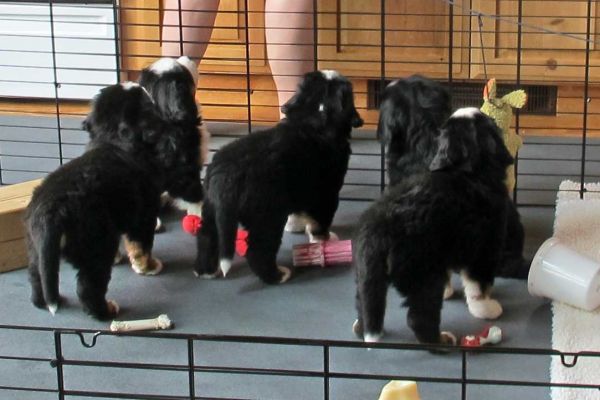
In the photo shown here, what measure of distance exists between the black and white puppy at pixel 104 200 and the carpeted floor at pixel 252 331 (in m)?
0.09

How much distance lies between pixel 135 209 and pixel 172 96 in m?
0.38

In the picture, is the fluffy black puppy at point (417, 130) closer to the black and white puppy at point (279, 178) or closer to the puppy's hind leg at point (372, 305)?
the black and white puppy at point (279, 178)

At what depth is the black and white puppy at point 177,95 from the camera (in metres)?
2.51

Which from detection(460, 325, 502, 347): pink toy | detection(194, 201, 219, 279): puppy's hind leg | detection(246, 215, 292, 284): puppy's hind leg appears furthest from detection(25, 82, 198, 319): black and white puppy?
detection(460, 325, 502, 347): pink toy

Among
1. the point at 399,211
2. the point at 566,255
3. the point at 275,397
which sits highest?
the point at 399,211

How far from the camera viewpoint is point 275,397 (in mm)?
1874

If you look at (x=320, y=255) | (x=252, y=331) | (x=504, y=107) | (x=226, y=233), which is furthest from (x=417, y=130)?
(x=252, y=331)

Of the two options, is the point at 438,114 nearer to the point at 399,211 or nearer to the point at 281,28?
the point at 399,211

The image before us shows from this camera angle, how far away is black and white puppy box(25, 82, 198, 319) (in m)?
2.10

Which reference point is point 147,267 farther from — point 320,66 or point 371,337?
point 320,66

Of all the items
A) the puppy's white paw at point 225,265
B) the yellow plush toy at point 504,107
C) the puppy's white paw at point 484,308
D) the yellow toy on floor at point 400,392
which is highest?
the yellow plush toy at point 504,107

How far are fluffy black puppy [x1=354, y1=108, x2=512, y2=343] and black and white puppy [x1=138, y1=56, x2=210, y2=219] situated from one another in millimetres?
689

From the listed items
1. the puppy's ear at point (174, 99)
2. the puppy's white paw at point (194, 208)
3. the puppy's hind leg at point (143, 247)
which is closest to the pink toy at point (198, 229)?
the puppy's white paw at point (194, 208)

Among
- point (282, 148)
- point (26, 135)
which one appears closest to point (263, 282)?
point (282, 148)
